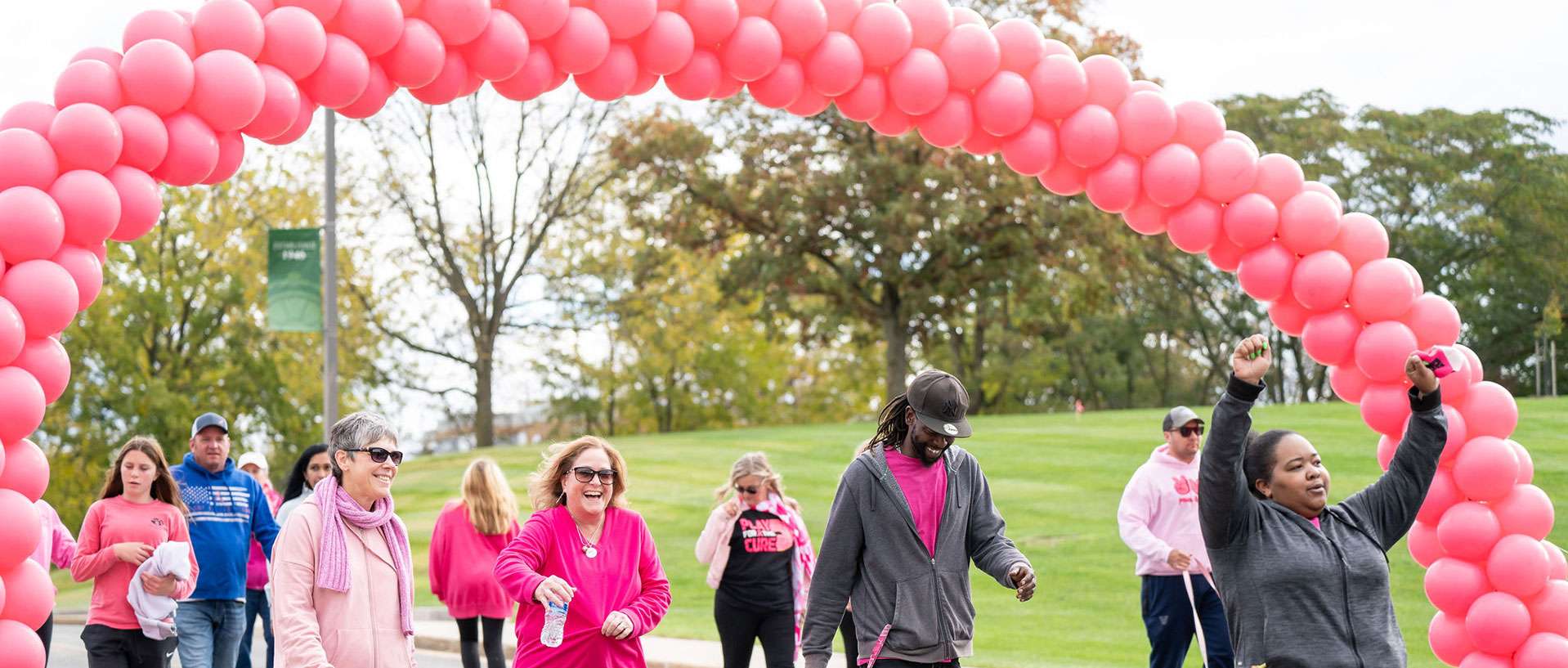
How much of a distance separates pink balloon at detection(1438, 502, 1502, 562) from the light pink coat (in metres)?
5.37

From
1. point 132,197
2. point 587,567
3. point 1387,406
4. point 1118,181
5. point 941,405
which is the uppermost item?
point 1118,181

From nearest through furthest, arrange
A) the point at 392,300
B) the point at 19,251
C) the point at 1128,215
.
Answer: the point at 19,251, the point at 1128,215, the point at 392,300

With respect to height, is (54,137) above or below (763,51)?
below

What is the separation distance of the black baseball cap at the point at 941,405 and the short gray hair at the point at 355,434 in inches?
81.7

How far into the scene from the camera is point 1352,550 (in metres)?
5.25

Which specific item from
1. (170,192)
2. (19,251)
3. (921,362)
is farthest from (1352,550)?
(921,362)

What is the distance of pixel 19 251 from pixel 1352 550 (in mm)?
5707

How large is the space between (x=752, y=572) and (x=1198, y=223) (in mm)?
3566

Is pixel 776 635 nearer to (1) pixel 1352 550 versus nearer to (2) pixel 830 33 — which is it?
(2) pixel 830 33

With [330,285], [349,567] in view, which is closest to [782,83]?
[349,567]

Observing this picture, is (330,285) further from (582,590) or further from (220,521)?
(582,590)

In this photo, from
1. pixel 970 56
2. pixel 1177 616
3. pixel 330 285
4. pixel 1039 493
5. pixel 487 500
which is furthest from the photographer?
pixel 1039 493

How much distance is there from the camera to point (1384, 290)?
25.5 ft

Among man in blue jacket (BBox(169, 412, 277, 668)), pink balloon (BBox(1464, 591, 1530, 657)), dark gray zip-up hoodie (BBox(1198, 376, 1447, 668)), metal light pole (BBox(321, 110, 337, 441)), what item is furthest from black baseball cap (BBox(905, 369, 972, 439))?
metal light pole (BBox(321, 110, 337, 441))
